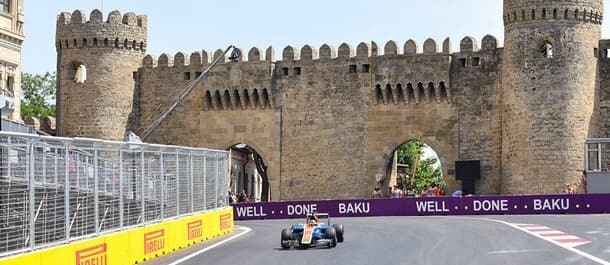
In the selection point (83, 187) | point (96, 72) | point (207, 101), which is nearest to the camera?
point (83, 187)

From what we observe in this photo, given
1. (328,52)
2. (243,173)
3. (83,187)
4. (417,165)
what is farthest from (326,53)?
(417,165)

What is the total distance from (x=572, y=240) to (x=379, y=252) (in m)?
4.70

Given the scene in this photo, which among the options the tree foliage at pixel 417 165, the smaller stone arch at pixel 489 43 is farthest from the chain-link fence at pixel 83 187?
the tree foliage at pixel 417 165

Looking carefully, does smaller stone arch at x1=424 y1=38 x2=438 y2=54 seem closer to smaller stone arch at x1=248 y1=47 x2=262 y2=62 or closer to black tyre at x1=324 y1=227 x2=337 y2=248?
smaller stone arch at x1=248 y1=47 x2=262 y2=62

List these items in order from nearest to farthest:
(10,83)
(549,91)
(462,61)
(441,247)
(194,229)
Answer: (441,247) < (194,229) < (549,91) < (10,83) < (462,61)

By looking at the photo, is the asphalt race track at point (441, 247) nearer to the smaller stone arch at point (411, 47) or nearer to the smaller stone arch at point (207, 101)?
the smaller stone arch at point (411, 47)

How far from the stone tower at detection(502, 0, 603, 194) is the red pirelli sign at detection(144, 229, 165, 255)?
82.4 ft

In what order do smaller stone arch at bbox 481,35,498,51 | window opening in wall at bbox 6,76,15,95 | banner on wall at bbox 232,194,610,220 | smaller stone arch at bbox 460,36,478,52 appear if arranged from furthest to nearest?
smaller stone arch at bbox 460,36,478,52 → smaller stone arch at bbox 481,35,498,51 → window opening in wall at bbox 6,76,15,95 → banner on wall at bbox 232,194,610,220

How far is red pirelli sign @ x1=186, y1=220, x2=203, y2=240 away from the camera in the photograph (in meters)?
25.4

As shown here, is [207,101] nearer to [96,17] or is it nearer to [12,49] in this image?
[96,17]

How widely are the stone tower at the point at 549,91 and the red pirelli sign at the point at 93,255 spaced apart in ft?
94.4

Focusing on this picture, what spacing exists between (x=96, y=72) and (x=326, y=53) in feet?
36.1

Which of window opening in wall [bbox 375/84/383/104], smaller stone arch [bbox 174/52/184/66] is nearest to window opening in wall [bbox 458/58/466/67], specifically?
window opening in wall [bbox 375/84/383/104]

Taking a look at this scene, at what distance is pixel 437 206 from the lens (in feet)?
137
